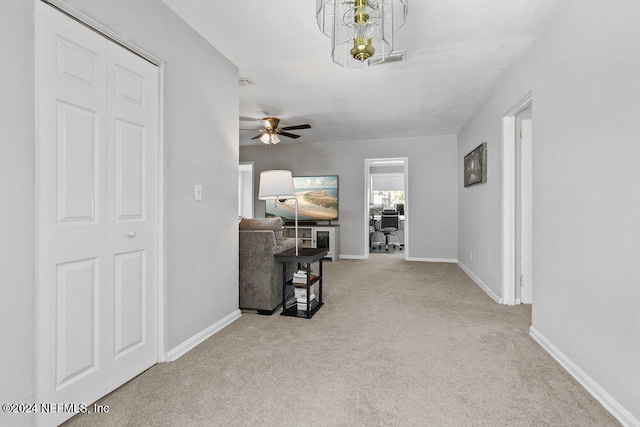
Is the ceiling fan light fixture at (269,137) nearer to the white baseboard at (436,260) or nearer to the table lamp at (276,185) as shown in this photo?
the table lamp at (276,185)

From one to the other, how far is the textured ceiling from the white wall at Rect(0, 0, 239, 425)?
283 mm

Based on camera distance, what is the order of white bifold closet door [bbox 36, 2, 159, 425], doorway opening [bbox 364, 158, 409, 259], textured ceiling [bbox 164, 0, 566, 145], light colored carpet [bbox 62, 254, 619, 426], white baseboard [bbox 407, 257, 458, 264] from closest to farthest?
1. white bifold closet door [bbox 36, 2, 159, 425]
2. light colored carpet [bbox 62, 254, 619, 426]
3. textured ceiling [bbox 164, 0, 566, 145]
4. white baseboard [bbox 407, 257, 458, 264]
5. doorway opening [bbox 364, 158, 409, 259]

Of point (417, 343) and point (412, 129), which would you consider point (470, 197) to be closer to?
point (412, 129)

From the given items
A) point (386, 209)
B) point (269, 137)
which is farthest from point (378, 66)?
point (386, 209)

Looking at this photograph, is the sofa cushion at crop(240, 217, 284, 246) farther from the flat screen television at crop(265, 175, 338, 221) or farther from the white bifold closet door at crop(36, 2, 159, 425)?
the flat screen television at crop(265, 175, 338, 221)

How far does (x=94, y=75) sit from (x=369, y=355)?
7.74ft

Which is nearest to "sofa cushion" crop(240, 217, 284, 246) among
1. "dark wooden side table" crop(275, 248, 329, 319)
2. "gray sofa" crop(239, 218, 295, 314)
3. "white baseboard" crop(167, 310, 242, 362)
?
"gray sofa" crop(239, 218, 295, 314)

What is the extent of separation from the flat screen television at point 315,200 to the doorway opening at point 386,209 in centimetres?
68

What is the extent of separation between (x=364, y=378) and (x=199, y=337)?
1310mm

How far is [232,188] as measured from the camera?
2980mm

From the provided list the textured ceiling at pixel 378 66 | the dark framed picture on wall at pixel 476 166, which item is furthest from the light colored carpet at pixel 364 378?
the textured ceiling at pixel 378 66

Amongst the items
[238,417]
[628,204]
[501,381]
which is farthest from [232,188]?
[628,204]

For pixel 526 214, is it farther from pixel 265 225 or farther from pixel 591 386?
pixel 265 225

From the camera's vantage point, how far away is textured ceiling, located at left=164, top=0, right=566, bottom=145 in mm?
2189
